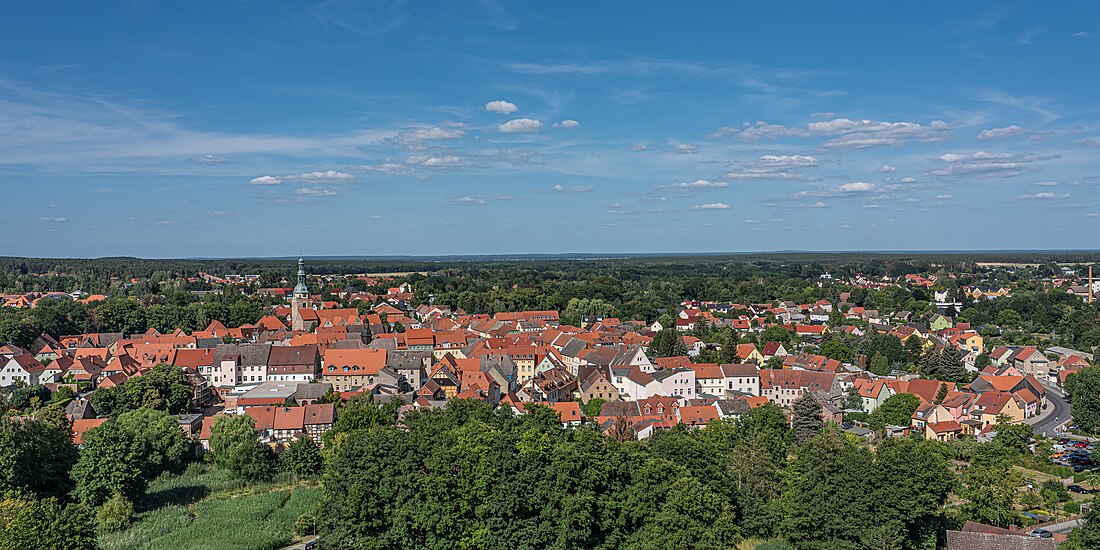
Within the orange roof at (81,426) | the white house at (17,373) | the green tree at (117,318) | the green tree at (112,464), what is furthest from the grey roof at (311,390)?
the green tree at (117,318)

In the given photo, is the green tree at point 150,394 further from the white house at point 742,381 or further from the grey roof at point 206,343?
the white house at point 742,381

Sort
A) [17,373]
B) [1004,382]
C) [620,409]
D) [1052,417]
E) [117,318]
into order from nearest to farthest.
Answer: [620,409], [1052,417], [1004,382], [17,373], [117,318]

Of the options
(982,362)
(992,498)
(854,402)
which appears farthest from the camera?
(982,362)

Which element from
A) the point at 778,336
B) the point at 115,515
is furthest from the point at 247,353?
the point at 778,336

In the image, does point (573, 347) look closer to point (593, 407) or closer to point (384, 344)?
point (384, 344)

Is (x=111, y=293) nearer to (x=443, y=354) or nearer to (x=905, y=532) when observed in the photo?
(x=443, y=354)
